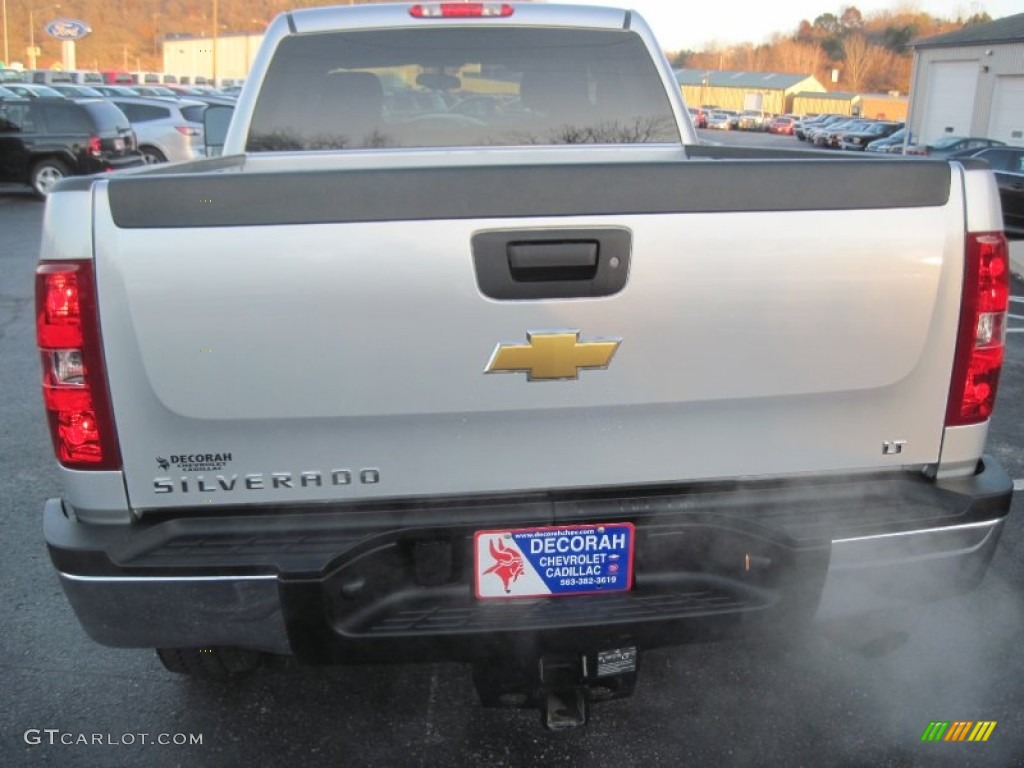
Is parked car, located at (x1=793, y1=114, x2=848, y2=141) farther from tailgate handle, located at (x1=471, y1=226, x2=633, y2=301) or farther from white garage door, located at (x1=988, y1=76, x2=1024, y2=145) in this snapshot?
tailgate handle, located at (x1=471, y1=226, x2=633, y2=301)

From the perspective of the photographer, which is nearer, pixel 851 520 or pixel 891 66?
pixel 851 520

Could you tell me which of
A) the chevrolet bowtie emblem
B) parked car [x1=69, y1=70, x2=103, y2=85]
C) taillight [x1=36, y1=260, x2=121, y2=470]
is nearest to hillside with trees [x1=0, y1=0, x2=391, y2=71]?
parked car [x1=69, y1=70, x2=103, y2=85]

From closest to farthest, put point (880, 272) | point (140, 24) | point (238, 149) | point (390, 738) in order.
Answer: point (880, 272)
point (390, 738)
point (238, 149)
point (140, 24)

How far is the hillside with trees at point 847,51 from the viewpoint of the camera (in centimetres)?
10231

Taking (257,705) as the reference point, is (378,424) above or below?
above

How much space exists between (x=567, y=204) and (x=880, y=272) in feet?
2.44

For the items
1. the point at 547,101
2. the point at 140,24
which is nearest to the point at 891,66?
the point at 140,24

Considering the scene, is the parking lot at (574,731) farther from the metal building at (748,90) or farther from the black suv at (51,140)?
the metal building at (748,90)

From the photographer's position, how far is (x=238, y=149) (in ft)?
12.2

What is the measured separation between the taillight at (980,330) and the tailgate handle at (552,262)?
0.85 meters

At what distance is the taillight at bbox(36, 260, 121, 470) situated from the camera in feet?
6.43

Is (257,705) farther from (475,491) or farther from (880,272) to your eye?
(880,272)

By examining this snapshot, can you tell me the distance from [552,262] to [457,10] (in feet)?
7.46

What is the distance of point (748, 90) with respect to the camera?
92.4 metres
